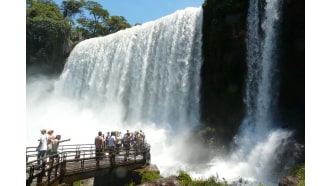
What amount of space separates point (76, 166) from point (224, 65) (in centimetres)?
848

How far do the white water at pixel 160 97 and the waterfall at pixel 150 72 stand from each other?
4cm

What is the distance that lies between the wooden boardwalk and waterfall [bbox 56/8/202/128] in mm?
5597

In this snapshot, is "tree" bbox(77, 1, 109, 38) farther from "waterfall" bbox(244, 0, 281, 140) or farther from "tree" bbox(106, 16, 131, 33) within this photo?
"waterfall" bbox(244, 0, 281, 140)

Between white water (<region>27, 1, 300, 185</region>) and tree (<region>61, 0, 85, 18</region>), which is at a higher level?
tree (<region>61, 0, 85, 18</region>)

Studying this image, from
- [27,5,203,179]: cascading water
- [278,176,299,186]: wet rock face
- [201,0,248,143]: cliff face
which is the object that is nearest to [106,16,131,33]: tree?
[27,5,203,179]: cascading water

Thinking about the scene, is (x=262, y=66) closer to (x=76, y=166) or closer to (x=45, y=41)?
(x=76, y=166)

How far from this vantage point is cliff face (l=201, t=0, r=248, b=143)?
14367 mm

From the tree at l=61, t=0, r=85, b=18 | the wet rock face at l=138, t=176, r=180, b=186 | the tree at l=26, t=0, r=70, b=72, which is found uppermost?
the tree at l=61, t=0, r=85, b=18

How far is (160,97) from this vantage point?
56.0ft

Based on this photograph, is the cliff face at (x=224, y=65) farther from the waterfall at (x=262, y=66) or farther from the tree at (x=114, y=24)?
the tree at (x=114, y=24)

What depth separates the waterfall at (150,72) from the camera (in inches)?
641

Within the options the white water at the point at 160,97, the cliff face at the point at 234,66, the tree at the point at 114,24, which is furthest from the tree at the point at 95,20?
the cliff face at the point at 234,66

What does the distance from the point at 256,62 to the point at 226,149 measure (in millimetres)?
3167
